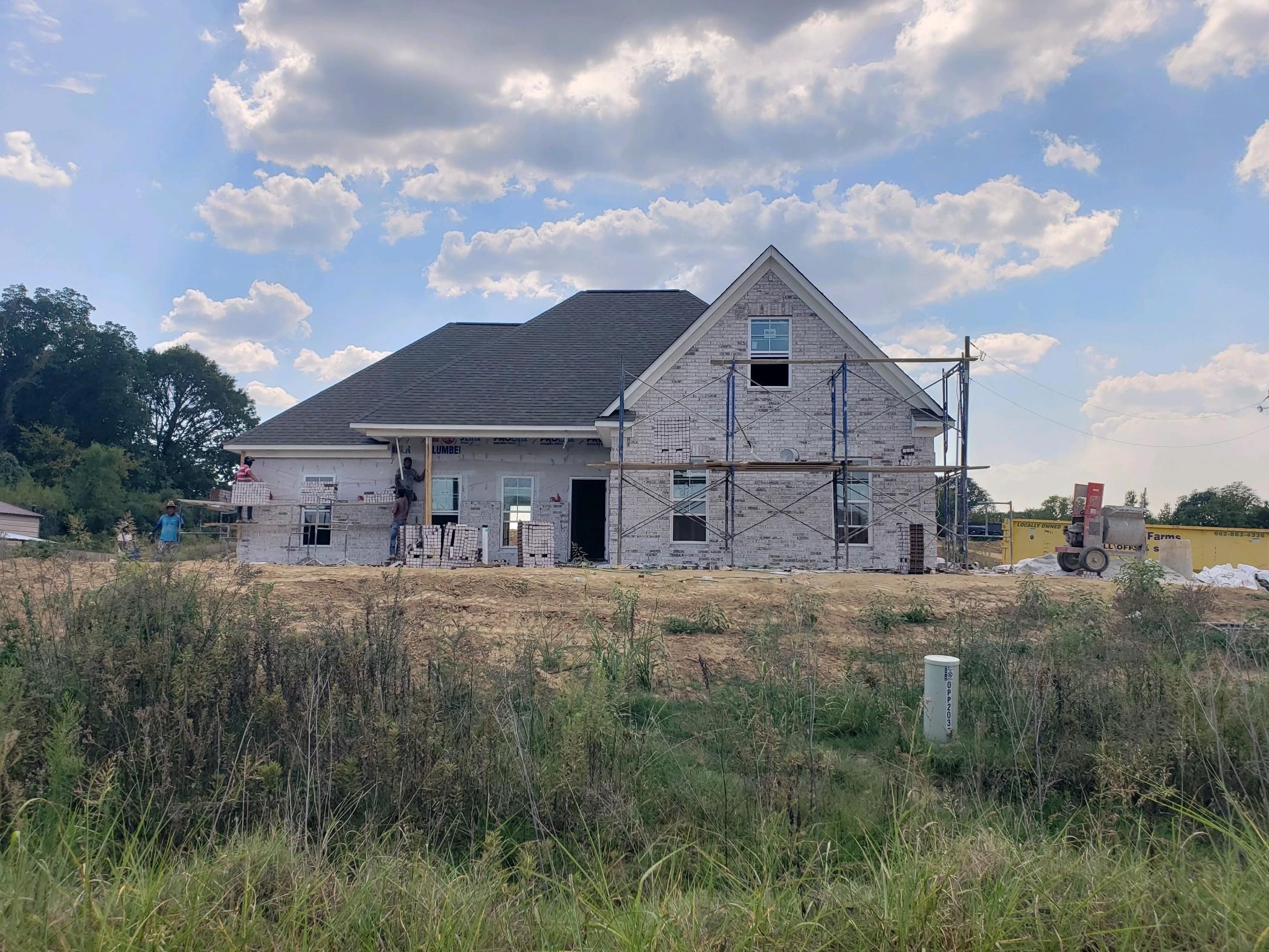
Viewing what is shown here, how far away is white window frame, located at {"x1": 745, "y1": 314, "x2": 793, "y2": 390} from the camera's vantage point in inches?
763

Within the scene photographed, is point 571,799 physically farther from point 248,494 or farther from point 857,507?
point 248,494

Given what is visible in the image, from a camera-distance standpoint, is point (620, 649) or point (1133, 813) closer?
point (1133, 813)

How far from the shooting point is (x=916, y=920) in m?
3.41

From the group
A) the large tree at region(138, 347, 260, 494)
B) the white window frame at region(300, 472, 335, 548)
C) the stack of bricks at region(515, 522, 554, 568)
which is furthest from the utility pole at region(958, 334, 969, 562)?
the large tree at region(138, 347, 260, 494)

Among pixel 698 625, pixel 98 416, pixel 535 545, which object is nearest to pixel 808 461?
pixel 535 545

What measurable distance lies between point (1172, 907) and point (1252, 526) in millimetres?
51420

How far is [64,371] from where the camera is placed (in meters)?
53.9

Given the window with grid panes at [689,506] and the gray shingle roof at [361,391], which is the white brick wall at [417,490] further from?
the window with grid panes at [689,506]

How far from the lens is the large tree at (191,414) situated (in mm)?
58594

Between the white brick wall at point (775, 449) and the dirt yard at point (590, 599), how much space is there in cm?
421

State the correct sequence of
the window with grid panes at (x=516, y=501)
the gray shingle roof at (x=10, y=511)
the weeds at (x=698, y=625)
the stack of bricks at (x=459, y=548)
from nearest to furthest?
the weeds at (x=698, y=625) < the stack of bricks at (x=459, y=548) < the window with grid panes at (x=516, y=501) < the gray shingle roof at (x=10, y=511)

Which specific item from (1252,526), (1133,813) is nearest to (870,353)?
(1133,813)

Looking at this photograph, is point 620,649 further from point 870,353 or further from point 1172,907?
point 870,353

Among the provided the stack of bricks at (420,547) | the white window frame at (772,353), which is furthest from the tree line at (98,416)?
the white window frame at (772,353)
